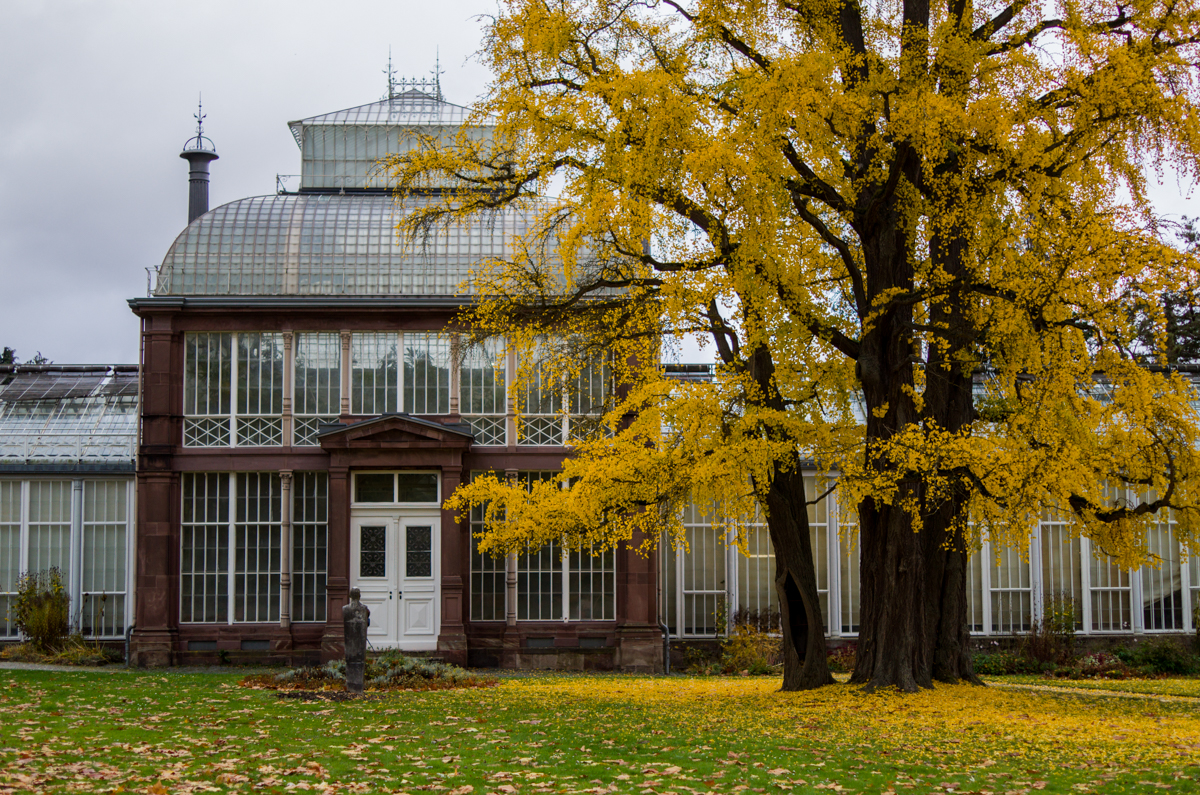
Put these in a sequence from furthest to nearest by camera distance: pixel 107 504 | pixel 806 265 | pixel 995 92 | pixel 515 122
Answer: pixel 107 504, pixel 806 265, pixel 515 122, pixel 995 92

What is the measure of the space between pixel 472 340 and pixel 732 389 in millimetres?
4514

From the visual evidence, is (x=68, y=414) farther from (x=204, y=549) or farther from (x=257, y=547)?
(x=257, y=547)

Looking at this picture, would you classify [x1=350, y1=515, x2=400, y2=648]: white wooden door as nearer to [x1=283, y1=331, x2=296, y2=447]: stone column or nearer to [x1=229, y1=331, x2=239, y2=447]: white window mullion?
[x1=283, y1=331, x2=296, y2=447]: stone column

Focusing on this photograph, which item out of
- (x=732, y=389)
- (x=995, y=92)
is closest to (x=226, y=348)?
(x=732, y=389)

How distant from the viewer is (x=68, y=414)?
24000 mm

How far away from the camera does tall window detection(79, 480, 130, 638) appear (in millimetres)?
21797

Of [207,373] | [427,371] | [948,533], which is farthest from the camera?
[427,371]

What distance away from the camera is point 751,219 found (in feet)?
43.7

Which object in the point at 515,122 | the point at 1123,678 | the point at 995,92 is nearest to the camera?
the point at 995,92

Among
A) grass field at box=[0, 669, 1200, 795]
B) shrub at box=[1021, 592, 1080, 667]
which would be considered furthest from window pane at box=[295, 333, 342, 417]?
shrub at box=[1021, 592, 1080, 667]

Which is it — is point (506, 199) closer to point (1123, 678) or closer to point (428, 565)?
point (428, 565)

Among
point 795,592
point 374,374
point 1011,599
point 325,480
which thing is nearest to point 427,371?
point 374,374

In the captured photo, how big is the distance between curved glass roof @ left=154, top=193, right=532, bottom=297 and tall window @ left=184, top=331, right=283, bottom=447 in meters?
0.98

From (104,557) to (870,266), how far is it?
50.1ft
